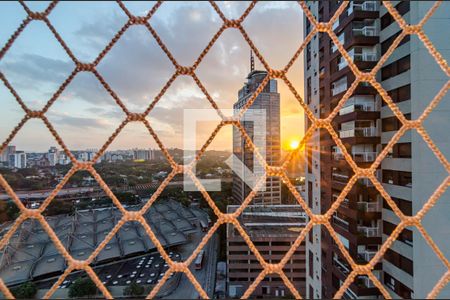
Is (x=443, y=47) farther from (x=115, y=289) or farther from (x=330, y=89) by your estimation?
(x=115, y=289)

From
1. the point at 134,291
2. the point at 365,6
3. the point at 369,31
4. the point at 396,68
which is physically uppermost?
the point at 365,6

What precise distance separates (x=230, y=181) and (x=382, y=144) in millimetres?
1148

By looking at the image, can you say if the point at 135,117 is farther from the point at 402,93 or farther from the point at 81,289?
the point at 81,289

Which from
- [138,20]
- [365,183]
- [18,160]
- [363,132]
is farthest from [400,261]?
[18,160]

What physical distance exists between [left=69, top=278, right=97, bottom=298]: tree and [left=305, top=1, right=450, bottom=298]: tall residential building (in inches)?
101

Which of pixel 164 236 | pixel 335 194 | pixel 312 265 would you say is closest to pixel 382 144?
pixel 335 194

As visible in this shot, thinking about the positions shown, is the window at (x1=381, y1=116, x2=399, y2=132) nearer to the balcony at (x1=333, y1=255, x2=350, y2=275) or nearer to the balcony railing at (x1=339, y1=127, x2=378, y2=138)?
the balcony railing at (x1=339, y1=127, x2=378, y2=138)

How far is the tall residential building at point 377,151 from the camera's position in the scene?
1.03 m

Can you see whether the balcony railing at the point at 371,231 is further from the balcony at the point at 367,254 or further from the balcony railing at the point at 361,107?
the balcony railing at the point at 361,107

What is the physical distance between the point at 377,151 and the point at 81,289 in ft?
11.0

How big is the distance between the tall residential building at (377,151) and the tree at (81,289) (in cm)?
257

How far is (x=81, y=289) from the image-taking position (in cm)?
264

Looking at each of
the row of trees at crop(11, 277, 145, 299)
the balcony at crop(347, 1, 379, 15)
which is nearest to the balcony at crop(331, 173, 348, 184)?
the balcony at crop(347, 1, 379, 15)

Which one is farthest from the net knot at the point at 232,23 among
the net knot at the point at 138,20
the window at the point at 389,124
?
the window at the point at 389,124
